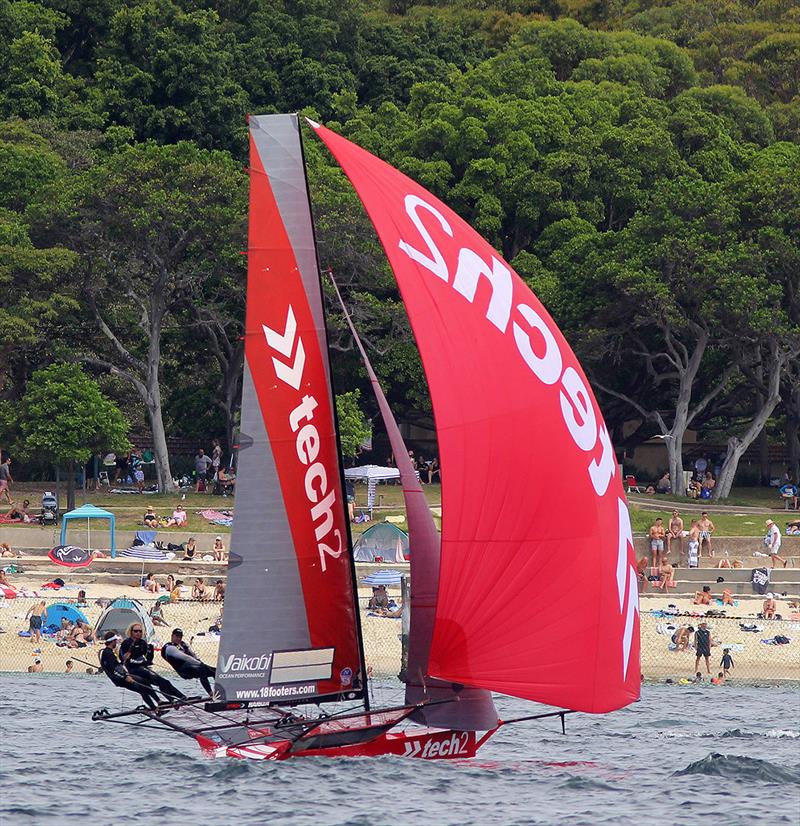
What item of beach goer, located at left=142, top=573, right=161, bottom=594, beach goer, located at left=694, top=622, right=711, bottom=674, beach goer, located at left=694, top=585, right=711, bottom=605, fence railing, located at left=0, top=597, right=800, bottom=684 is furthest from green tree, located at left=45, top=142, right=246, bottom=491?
beach goer, located at left=694, top=622, right=711, bottom=674

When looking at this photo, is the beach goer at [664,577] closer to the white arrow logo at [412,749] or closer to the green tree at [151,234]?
the green tree at [151,234]

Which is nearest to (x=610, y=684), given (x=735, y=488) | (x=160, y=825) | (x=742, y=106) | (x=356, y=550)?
(x=160, y=825)

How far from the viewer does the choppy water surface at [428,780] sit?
17.3 meters

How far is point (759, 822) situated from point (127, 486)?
103ft

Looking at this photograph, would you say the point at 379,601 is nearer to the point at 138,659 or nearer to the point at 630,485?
the point at 138,659

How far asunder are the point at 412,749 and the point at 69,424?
81.5ft

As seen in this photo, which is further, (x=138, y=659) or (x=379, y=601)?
(x=379, y=601)

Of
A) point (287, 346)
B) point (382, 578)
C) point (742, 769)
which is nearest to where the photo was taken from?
point (287, 346)

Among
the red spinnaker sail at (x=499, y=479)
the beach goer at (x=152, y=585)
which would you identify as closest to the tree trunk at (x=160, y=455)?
the beach goer at (x=152, y=585)

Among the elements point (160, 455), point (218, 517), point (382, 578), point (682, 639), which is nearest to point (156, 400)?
point (160, 455)


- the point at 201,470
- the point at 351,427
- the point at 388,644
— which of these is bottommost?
the point at 388,644

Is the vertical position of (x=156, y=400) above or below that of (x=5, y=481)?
above

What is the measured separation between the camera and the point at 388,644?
30859 mm

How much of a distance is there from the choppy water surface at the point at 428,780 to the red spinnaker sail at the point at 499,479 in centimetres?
160
